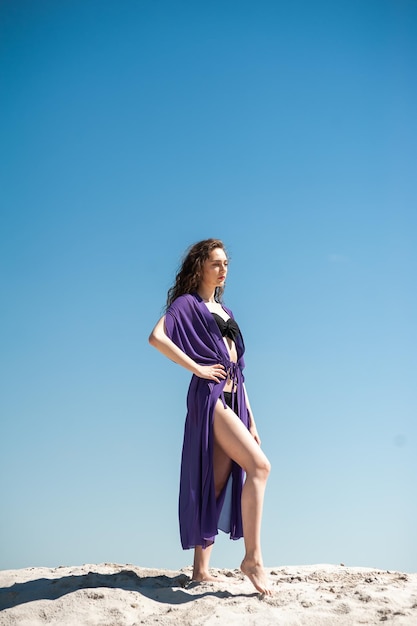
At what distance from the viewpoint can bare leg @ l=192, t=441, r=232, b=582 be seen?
466 cm

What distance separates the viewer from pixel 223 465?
4.77 metres

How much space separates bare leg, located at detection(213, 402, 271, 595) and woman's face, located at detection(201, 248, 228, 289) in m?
1.02

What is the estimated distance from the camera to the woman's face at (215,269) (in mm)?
5078

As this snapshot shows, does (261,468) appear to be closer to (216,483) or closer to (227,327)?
(216,483)

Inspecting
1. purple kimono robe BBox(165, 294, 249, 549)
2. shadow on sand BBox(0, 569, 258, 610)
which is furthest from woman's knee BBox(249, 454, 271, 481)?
shadow on sand BBox(0, 569, 258, 610)

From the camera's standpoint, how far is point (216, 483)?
4762mm

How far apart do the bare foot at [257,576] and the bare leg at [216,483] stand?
48 centimetres

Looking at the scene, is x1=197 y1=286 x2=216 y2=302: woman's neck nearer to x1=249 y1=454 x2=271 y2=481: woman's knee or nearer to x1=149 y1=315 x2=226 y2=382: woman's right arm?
x1=149 y1=315 x2=226 y2=382: woman's right arm

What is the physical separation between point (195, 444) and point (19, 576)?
1.96 metres

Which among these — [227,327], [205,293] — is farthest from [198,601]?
[205,293]

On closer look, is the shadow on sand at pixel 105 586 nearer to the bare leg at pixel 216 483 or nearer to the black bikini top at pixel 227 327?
the bare leg at pixel 216 483

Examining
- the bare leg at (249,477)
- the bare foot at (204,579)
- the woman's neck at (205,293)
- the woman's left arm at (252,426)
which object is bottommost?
the bare foot at (204,579)

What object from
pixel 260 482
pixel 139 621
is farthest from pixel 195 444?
pixel 139 621

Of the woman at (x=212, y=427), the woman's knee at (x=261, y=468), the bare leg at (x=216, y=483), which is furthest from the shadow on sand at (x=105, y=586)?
the woman's knee at (x=261, y=468)
